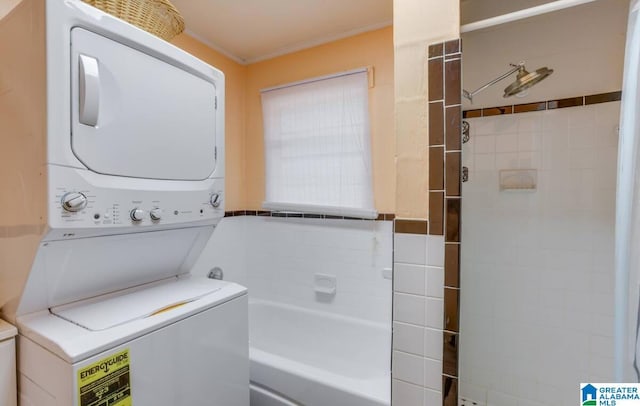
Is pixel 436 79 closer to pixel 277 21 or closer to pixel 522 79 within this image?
pixel 522 79

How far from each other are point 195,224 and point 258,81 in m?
1.73

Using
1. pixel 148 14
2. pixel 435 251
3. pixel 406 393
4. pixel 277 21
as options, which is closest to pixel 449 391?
pixel 406 393

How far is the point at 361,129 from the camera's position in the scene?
6.72 ft

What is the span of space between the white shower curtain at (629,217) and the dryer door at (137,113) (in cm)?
145

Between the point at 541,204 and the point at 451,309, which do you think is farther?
the point at 541,204

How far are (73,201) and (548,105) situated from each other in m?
2.09

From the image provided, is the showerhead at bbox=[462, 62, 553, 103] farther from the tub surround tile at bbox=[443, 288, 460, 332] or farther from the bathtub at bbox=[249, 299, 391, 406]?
the bathtub at bbox=[249, 299, 391, 406]

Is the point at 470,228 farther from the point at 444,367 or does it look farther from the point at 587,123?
the point at 444,367

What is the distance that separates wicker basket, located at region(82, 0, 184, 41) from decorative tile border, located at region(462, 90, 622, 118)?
5.02 ft

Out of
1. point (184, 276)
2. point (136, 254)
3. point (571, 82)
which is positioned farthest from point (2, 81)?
point (571, 82)

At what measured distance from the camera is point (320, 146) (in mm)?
2189

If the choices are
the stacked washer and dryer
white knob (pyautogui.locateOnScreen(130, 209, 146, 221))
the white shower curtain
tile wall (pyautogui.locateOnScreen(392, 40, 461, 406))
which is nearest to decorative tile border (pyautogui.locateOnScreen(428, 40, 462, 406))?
tile wall (pyautogui.locateOnScreen(392, 40, 461, 406))

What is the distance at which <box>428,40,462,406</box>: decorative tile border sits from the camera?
1052 millimetres

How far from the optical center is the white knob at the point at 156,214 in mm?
957
